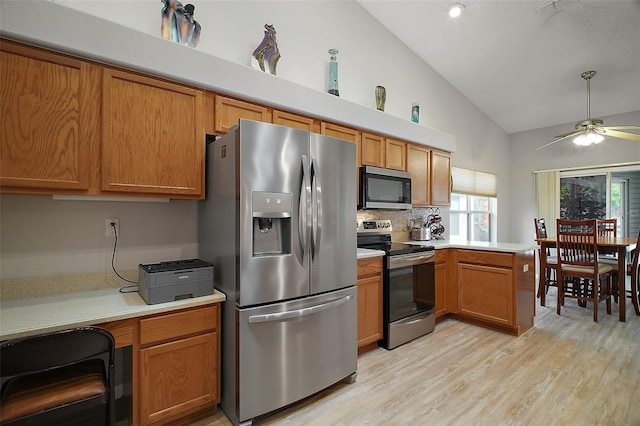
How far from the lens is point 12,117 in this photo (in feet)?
5.15

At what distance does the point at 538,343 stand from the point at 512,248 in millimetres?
940

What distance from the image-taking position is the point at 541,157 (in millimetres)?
5922

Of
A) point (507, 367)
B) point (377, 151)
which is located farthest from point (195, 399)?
point (377, 151)

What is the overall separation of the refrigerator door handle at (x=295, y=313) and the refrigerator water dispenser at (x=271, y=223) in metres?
0.37

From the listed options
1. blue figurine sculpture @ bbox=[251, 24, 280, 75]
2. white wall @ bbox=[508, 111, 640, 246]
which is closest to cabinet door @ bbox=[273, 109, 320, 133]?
blue figurine sculpture @ bbox=[251, 24, 280, 75]

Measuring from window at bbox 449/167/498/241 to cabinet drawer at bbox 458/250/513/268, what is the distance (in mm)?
1438

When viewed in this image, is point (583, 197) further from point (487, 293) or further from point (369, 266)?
point (369, 266)

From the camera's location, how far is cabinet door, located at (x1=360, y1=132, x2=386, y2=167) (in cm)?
332

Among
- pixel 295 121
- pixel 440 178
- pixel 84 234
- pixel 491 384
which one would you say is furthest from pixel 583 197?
pixel 84 234

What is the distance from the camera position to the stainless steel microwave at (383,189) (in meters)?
3.30

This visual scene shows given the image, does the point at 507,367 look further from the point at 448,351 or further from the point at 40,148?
the point at 40,148

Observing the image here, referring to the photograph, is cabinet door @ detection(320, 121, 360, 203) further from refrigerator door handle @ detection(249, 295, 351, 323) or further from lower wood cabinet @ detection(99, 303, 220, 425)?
lower wood cabinet @ detection(99, 303, 220, 425)

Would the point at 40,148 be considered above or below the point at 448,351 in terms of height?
above

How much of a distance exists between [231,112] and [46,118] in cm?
106
